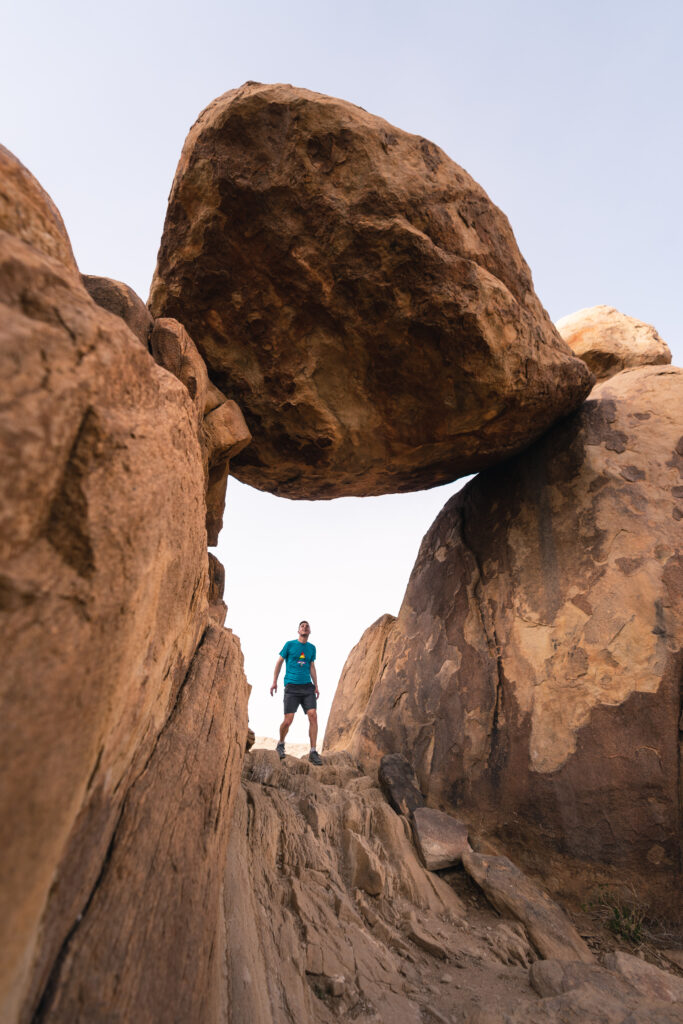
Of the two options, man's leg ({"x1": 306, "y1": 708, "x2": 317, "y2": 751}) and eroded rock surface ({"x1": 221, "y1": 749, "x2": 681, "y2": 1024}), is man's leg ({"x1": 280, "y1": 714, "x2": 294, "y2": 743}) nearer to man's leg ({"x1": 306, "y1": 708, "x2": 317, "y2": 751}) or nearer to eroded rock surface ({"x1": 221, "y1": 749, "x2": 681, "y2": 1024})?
man's leg ({"x1": 306, "y1": 708, "x2": 317, "y2": 751})

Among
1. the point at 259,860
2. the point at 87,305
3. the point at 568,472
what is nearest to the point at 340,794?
the point at 259,860

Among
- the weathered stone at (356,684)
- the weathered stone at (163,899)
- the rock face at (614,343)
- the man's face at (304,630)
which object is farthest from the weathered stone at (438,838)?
the rock face at (614,343)

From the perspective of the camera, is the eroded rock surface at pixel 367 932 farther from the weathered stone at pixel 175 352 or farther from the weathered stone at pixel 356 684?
the weathered stone at pixel 175 352

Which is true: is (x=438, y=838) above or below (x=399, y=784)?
below

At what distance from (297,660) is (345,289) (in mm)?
3857

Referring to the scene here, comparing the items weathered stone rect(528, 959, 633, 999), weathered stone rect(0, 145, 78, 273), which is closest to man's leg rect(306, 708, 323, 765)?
weathered stone rect(528, 959, 633, 999)

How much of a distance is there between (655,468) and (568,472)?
70 cm

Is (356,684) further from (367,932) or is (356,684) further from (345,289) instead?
(345,289)

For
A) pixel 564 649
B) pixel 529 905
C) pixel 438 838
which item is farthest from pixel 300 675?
pixel 529 905

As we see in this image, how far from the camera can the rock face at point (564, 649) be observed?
13.2 ft

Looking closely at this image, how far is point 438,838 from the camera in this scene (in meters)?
4.27

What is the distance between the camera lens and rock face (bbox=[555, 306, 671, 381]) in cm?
661

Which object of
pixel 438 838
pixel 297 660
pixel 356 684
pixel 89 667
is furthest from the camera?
pixel 356 684

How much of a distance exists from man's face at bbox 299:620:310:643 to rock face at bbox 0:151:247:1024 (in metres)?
3.98
